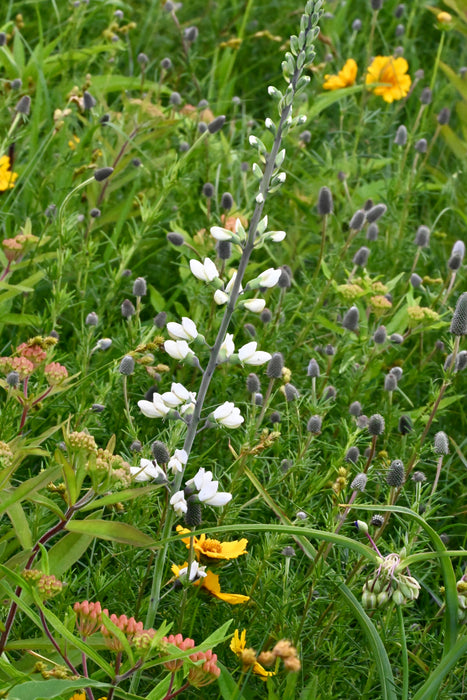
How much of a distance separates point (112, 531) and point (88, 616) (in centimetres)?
17

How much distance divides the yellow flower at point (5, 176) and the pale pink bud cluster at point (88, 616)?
1.85 m

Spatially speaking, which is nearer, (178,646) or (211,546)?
(178,646)

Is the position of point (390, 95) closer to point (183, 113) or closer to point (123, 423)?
point (183, 113)

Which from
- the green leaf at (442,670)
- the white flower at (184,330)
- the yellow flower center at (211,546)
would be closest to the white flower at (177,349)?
the white flower at (184,330)

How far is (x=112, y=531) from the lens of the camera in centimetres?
149

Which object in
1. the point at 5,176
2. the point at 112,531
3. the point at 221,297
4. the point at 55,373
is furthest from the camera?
the point at 5,176

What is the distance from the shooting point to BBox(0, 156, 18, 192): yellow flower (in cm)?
291

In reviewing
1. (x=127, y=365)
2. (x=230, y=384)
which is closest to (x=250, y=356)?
(x=127, y=365)

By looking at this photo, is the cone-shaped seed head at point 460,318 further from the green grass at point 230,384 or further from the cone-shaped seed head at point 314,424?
the cone-shaped seed head at point 314,424

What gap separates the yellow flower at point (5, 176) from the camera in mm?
2914

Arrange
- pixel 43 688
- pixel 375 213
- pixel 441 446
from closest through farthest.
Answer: pixel 43 688
pixel 441 446
pixel 375 213

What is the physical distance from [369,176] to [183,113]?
0.88 m

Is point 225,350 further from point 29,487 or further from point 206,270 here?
point 29,487

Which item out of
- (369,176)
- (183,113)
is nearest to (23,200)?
(183,113)
